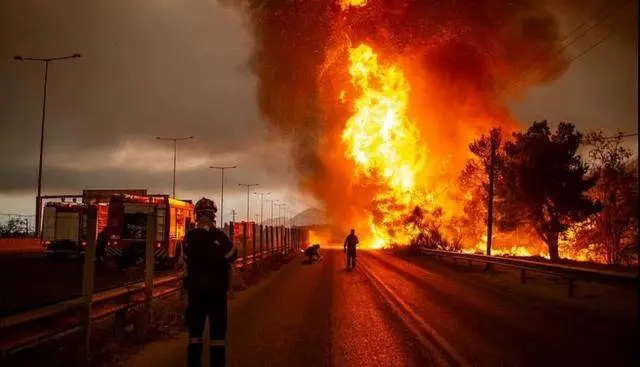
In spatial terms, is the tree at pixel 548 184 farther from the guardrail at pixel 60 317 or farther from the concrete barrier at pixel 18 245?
the guardrail at pixel 60 317

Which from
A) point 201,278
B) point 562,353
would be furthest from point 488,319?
point 201,278

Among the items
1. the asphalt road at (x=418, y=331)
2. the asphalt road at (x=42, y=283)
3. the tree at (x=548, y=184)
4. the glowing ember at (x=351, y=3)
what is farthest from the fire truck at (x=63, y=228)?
the tree at (x=548, y=184)

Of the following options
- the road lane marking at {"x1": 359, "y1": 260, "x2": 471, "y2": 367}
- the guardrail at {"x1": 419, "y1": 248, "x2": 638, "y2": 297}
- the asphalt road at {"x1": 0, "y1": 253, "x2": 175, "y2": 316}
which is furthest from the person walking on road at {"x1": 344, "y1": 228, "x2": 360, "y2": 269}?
the road lane marking at {"x1": 359, "y1": 260, "x2": 471, "y2": 367}

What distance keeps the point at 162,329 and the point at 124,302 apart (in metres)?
1.52

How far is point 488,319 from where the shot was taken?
1152 cm

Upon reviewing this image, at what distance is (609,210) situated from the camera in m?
42.9

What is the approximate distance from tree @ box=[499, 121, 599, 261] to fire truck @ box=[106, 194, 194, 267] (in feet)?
95.6

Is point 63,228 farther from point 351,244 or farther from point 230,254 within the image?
point 230,254

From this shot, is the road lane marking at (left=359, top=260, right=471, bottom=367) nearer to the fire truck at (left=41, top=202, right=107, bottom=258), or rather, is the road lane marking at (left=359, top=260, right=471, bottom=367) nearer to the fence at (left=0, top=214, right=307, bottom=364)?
the fence at (left=0, top=214, right=307, bottom=364)

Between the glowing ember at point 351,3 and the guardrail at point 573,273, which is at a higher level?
the glowing ember at point 351,3

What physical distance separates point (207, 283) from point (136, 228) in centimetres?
1996

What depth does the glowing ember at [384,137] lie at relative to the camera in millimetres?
44750

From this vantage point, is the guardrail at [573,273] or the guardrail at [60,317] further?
the guardrail at [573,273]

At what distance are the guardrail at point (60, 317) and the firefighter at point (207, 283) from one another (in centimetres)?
153
